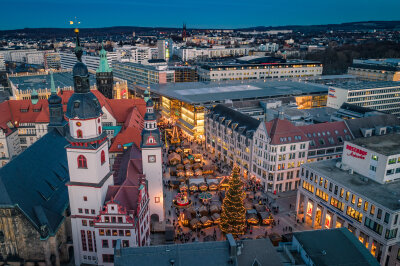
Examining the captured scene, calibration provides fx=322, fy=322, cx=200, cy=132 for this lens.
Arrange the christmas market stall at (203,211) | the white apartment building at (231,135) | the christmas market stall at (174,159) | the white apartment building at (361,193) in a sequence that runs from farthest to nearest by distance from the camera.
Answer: the christmas market stall at (174,159) → the white apartment building at (231,135) → the christmas market stall at (203,211) → the white apartment building at (361,193)

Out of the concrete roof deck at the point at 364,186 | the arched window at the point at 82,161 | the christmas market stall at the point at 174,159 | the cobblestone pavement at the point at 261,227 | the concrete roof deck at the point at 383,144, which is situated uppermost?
Result: the arched window at the point at 82,161

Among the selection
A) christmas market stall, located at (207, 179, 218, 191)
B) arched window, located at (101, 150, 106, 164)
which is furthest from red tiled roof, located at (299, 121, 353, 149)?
arched window, located at (101, 150, 106, 164)

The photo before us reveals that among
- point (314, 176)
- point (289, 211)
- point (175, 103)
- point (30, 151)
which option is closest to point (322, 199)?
point (314, 176)

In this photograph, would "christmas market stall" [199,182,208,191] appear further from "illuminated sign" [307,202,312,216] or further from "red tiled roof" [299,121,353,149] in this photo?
"red tiled roof" [299,121,353,149]

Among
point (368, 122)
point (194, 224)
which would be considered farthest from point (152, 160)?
point (368, 122)

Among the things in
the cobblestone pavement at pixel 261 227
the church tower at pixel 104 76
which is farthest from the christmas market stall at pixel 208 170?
the church tower at pixel 104 76

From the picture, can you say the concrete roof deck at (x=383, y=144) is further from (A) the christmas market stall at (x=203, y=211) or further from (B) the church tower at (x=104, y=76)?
(B) the church tower at (x=104, y=76)
